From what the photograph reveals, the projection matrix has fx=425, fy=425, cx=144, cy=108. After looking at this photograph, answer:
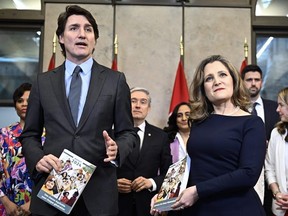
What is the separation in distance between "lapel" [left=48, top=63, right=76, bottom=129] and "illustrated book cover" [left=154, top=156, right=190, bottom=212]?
0.50m

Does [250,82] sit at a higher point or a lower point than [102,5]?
lower

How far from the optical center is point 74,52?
183 centimetres

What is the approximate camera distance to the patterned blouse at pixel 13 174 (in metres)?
2.96

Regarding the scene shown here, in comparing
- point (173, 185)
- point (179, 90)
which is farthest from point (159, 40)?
point (173, 185)

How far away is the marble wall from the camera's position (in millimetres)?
4766

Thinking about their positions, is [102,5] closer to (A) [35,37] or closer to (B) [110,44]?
(B) [110,44]

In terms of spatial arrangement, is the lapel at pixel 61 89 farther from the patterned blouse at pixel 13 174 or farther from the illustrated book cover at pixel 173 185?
the patterned blouse at pixel 13 174

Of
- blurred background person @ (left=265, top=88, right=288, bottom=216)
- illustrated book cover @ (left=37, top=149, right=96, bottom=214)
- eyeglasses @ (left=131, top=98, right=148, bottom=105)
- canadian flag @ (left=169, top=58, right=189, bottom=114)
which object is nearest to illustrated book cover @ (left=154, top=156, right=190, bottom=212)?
illustrated book cover @ (left=37, top=149, right=96, bottom=214)

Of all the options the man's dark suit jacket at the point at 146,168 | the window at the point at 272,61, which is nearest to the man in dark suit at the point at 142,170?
the man's dark suit jacket at the point at 146,168

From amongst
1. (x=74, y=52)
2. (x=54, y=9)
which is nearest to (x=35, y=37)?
(x=54, y=9)

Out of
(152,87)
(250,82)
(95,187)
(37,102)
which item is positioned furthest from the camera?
(152,87)

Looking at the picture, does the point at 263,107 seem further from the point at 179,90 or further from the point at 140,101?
the point at 179,90

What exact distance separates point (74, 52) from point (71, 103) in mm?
238

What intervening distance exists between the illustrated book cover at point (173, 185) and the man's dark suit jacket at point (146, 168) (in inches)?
45.1
